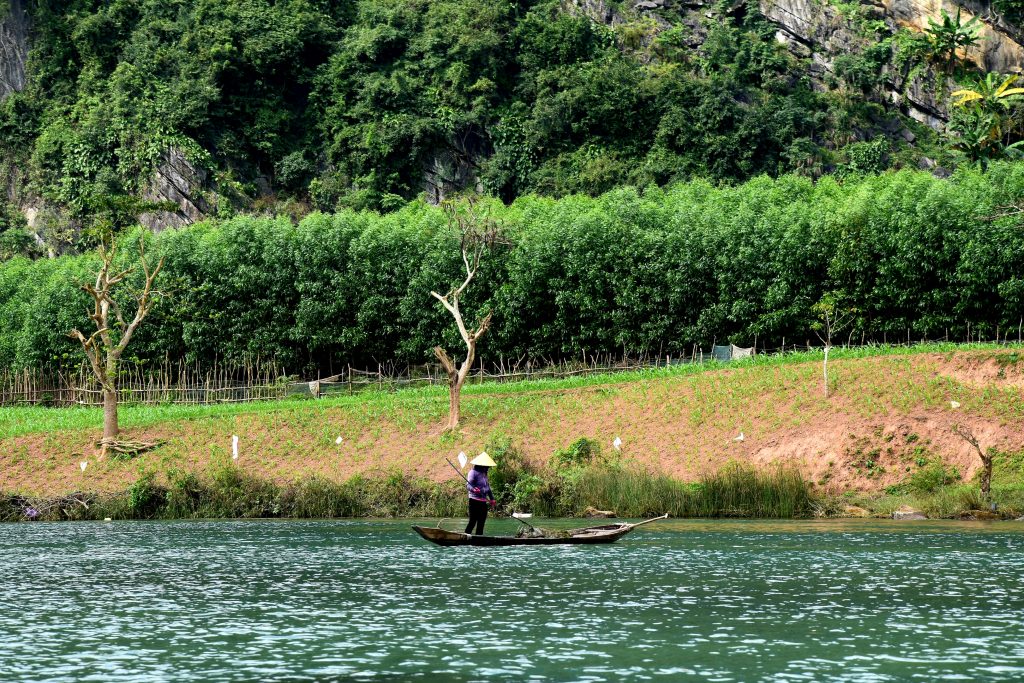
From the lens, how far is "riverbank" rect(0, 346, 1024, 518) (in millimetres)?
41156

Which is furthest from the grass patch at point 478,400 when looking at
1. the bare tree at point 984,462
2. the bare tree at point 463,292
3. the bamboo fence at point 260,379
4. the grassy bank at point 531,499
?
the bare tree at point 984,462

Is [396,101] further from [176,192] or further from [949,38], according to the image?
[949,38]

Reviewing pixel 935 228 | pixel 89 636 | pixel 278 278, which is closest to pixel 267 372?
pixel 278 278

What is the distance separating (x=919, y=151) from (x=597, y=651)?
7763 centimetres

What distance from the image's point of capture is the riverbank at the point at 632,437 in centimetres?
4116

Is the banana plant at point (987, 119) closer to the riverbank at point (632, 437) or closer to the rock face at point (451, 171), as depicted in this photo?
the riverbank at point (632, 437)

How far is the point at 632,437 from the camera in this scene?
47188mm

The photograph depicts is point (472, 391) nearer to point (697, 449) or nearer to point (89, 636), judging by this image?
point (697, 449)

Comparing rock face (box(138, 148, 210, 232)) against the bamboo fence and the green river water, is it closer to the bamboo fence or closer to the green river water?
the bamboo fence

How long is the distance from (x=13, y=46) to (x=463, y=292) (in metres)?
59.0

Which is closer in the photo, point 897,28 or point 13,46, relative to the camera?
point 897,28

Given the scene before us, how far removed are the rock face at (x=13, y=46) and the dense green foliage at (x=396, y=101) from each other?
49.2 inches

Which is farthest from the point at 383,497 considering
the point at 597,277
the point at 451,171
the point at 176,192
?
the point at 176,192

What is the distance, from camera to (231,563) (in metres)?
29.8
